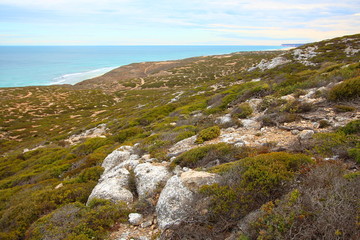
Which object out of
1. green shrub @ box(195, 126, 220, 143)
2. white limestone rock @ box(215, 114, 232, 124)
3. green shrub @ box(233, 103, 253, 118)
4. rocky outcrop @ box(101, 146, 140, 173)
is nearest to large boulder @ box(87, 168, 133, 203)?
rocky outcrop @ box(101, 146, 140, 173)

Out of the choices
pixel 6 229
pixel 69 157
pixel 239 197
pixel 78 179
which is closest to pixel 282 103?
pixel 239 197

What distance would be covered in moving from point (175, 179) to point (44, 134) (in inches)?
1316

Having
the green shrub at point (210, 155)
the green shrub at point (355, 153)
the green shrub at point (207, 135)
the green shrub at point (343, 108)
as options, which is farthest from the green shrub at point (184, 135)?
the green shrub at point (355, 153)

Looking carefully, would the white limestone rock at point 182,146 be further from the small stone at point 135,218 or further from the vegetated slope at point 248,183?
the small stone at point 135,218

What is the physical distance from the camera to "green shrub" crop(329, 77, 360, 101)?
8.12m

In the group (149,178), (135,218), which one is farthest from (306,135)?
(135,218)

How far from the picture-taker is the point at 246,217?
376 cm

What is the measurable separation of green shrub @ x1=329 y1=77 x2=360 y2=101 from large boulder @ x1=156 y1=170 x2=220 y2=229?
7450mm

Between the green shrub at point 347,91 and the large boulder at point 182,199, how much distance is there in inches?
293

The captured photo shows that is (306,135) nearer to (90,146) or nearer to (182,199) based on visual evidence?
(182,199)

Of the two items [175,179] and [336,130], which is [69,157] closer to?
[175,179]

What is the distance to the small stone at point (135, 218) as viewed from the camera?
4.94 meters

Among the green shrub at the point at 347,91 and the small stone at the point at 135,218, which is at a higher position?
→ the green shrub at the point at 347,91

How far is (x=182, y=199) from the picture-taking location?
475cm
